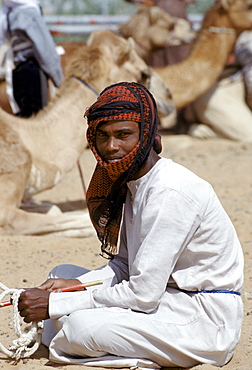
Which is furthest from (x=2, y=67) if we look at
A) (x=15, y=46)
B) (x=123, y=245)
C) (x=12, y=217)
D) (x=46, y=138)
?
(x=123, y=245)

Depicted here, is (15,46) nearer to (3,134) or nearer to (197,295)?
(3,134)

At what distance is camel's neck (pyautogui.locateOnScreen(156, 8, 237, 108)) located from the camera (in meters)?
9.01

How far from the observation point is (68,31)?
1066cm

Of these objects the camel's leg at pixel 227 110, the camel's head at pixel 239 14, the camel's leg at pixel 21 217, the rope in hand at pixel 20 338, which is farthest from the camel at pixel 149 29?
the rope in hand at pixel 20 338

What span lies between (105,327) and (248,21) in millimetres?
7511

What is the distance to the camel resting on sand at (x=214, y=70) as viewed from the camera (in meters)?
9.05

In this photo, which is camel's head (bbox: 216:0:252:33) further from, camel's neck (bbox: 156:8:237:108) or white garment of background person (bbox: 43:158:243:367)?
white garment of background person (bbox: 43:158:243:367)

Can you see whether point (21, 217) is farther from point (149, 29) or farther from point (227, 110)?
point (149, 29)

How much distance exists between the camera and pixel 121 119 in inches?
104

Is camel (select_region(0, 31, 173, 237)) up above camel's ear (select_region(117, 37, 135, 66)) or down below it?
below

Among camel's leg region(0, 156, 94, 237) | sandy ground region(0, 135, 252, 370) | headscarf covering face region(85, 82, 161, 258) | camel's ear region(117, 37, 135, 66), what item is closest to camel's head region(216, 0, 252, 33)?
sandy ground region(0, 135, 252, 370)

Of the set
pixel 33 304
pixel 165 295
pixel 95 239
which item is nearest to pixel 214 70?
pixel 95 239

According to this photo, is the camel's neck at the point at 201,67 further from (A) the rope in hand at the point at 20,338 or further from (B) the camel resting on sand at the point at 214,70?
(A) the rope in hand at the point at 20,338

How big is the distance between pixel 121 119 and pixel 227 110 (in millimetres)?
6859
